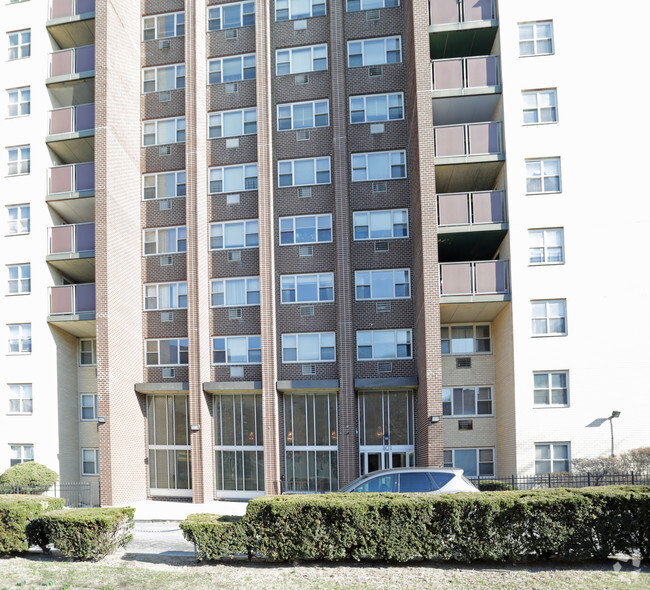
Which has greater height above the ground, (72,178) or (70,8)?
(70,8)

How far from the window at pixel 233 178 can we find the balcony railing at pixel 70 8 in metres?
9.22

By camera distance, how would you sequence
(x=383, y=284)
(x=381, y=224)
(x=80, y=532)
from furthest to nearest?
(x=381, y=224) < (x=383, y=284) < (x=80, y=532)

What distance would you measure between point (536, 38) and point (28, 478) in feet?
85.0

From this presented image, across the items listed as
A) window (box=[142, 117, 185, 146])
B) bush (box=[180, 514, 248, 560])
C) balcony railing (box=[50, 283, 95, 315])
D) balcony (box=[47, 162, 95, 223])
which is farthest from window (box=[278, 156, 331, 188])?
bush (box=[180, 514, 248, 560])

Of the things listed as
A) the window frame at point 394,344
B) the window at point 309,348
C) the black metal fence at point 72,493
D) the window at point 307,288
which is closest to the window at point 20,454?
the black metal fence at point 72,493

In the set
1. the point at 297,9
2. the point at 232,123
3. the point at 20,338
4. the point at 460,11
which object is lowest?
the point at 20,338

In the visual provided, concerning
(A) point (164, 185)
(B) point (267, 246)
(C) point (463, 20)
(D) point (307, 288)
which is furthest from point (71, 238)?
(C) point (463, 20)

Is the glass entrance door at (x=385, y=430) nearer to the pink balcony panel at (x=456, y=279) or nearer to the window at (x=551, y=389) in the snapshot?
the pink balcony panel at (x=456, y=279)

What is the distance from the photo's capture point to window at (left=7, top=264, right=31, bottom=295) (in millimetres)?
27359

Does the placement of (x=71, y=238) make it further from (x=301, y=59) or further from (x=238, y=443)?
(x=301, y=59)

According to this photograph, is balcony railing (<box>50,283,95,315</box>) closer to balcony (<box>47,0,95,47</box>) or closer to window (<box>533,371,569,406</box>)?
balcony (<box>47,0,95,47</box>)

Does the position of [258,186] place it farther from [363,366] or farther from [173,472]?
[173,472]

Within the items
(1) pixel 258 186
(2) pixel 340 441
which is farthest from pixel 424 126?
(2) pixel 340 441

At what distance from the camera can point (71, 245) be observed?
88.6 ft
